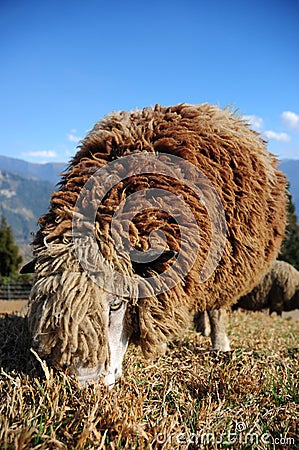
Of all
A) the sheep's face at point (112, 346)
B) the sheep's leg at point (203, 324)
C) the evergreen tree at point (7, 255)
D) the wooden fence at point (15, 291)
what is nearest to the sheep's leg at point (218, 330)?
the sheep's leg at point (203, 324)

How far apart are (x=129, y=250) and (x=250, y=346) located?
267 cm

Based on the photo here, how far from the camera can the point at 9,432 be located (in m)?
2.07

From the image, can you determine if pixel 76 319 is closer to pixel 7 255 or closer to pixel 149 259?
pixel 149 259

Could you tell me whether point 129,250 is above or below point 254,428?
above

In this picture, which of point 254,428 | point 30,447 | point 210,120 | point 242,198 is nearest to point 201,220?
point 242,198

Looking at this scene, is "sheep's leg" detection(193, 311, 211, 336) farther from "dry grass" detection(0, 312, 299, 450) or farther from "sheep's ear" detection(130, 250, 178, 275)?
"sheep's ear" detection(130, 250, 178, 275)

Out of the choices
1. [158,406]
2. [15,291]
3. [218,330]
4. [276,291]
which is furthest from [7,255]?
[158,406]

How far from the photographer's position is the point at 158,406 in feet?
9.16

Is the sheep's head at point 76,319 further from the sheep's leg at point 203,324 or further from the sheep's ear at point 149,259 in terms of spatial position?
the sheep's leg at point 203,324

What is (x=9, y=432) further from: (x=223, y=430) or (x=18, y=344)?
(x=18, y=344)

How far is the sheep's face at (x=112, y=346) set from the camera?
279 centimetres

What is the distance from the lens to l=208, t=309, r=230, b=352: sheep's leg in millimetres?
4758

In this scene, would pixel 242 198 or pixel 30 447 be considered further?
pixel 242 198

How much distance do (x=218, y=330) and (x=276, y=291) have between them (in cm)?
988
